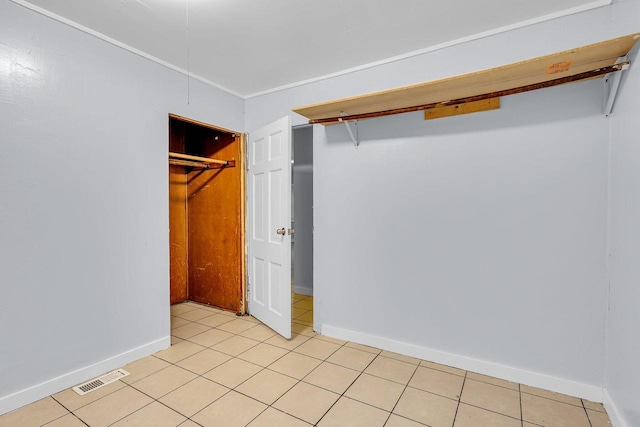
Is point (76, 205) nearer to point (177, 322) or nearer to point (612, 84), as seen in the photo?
point (177, 322)

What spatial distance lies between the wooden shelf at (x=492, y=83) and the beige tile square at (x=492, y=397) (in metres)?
1.96

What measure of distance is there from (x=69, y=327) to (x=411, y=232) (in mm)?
2605

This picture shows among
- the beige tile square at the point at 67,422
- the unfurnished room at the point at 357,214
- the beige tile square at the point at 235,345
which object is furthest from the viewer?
the beige tile square at the point at 235,345

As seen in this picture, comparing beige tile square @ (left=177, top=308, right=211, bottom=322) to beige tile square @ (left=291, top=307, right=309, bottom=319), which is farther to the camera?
beige tile square @ (left=291, top=307, right=309, bottom=319)

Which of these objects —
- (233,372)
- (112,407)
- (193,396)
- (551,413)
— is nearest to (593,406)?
(551,413)

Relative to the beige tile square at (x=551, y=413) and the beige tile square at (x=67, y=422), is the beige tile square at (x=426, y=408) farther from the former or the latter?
the beige tile square at (x=67, y=422)

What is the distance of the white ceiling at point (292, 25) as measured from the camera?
1.92 m

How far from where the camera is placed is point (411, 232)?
2.53 m

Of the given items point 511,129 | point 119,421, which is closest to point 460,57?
point 511,129

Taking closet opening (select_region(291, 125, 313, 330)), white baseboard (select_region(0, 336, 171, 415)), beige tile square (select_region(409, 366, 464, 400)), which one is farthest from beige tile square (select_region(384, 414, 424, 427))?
closet opening (select_region(291, 125, 313, 330))

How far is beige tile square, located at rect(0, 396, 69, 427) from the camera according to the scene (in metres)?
1.76

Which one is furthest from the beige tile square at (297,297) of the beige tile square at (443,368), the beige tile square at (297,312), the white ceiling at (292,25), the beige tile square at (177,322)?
the white ceiling at (292,25)

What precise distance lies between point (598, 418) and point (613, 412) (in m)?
0.09

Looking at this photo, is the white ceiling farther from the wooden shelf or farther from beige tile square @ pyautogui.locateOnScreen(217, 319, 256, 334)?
beige tile square @ pyautogui.locateOnScreen(217, 319, 256, 334)
